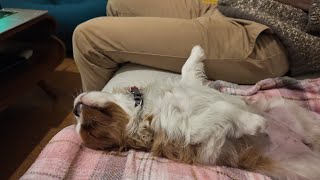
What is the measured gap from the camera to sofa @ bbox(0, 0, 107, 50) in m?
2.37

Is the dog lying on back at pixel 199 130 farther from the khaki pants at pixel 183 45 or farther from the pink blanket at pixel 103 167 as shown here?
the khaki pants at pixel 183 45

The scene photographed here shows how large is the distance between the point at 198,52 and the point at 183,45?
Result: 0.27 feet

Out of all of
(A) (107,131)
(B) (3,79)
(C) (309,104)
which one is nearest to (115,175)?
(A) (107,131)

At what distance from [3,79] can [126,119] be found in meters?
1.05

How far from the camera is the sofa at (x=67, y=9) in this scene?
2.37 metres

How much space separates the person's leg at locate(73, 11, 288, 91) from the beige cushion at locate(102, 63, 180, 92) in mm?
25

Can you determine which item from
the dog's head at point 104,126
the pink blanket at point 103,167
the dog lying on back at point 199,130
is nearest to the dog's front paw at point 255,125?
the dog lying on back at point 199,130

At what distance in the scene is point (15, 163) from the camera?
67.5 inches

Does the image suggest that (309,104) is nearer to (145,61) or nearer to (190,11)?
(145,61)

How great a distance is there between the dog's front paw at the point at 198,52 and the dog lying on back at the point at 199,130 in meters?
0.16

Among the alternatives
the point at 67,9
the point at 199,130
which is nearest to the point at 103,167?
the point at 199,130

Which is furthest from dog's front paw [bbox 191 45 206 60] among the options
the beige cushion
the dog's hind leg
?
the beige cushion

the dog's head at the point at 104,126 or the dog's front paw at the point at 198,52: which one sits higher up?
the dog's front paw at the point at 198,52

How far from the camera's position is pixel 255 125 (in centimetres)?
96
